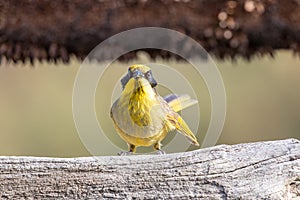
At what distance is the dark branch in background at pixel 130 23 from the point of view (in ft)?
6.72

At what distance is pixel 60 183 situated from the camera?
4.13 ft

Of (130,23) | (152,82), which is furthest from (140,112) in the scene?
(130,23)

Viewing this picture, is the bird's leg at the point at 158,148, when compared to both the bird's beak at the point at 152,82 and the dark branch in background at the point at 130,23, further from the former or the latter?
the dark branch in background at the point at 130,23

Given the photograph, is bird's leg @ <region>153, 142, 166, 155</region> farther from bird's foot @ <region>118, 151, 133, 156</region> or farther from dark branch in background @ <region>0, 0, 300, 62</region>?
dark branch in background @ <region>0, 0, 300, 62</region>

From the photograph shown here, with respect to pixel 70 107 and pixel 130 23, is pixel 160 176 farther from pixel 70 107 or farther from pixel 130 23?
pixel 70 107

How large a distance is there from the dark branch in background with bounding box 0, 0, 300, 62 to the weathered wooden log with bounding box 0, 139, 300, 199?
2.62 ft

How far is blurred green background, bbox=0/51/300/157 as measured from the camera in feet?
11.2

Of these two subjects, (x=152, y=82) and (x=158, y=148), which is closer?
(x=152, y=82)

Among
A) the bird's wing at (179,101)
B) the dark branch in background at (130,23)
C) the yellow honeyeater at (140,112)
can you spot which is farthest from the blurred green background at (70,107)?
the yellow honeyeater at (140,112)

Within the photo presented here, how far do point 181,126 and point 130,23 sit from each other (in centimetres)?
75

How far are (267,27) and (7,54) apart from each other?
1.81 ft

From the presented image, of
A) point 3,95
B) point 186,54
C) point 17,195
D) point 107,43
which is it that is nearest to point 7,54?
point 107,43

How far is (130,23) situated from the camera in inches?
81.6

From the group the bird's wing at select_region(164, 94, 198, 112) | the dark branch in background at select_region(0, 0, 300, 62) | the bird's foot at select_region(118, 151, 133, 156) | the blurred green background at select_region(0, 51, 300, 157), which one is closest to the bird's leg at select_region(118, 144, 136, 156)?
the bird's foot at select_region(118, 151, 133, 156)
